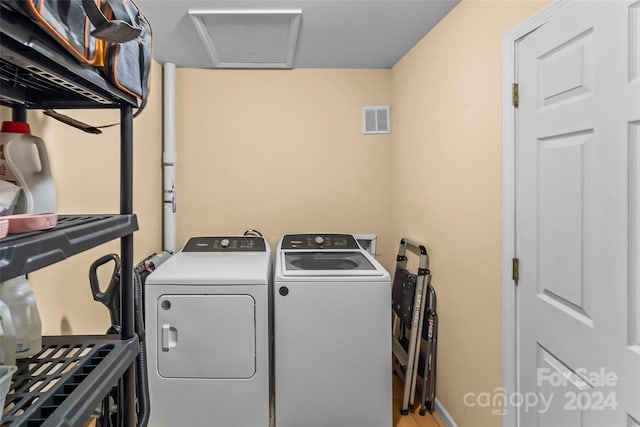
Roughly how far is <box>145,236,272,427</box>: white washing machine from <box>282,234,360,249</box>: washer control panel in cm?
73

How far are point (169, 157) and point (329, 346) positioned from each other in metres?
1.81

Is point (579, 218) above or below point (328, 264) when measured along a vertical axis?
above

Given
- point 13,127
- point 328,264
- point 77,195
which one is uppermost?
point 13,127

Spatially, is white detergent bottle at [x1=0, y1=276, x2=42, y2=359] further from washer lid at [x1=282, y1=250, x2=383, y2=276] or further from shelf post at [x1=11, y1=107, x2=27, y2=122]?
washer lid at [x1=282, y1=250, x2=383, y2=276]

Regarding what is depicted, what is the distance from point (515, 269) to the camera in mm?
1570

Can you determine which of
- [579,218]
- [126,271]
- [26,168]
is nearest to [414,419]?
[579,218]

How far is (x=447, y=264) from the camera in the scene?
2.16 meters

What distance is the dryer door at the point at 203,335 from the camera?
6.39ft

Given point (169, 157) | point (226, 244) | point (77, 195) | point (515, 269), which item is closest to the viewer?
point (515, 269)

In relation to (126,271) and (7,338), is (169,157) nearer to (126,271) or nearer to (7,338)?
(126,271)

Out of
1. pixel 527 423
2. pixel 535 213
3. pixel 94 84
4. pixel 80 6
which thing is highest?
pixel 80 6

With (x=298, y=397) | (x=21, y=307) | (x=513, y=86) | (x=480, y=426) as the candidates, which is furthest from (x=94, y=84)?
(x=480, y=426)

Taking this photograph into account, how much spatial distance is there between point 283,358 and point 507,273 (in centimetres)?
120

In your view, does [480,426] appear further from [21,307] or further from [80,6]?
[80,6]
